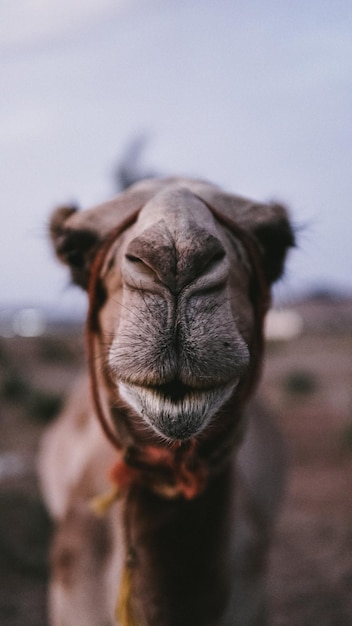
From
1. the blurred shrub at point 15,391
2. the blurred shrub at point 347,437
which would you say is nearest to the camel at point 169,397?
the blurred shrub at point 347,437

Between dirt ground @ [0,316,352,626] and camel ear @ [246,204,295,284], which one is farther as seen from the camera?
dirt ground @ [0,316,352,626]

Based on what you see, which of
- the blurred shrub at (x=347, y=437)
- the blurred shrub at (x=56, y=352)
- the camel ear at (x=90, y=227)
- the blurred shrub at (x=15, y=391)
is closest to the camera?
the camel ear at (x=90, y=227)

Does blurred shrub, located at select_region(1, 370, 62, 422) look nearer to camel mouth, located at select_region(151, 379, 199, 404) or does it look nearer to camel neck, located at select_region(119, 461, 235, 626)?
camel neck, located at select_region(119, 461, 235, 626)

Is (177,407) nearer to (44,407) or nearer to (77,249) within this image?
(77,249)

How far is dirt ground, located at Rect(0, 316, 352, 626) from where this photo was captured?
5902 mm

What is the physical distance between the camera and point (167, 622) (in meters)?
2.60

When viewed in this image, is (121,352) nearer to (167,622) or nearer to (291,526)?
(167,622)

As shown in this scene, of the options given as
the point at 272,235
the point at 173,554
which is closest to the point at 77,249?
the point at 272,235

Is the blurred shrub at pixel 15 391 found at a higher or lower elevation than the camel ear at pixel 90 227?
lower

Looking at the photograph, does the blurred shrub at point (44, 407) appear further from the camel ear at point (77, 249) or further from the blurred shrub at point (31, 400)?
the camel ear at point (77, 249)

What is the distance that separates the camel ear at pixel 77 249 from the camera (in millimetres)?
2746

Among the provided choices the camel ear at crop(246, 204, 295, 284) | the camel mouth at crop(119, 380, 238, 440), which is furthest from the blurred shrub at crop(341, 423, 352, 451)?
the camel mouth at crop(119, 380, 238, 440)

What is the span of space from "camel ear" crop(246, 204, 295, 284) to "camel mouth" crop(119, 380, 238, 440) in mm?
947

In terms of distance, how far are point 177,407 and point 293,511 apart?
22.8 feet
